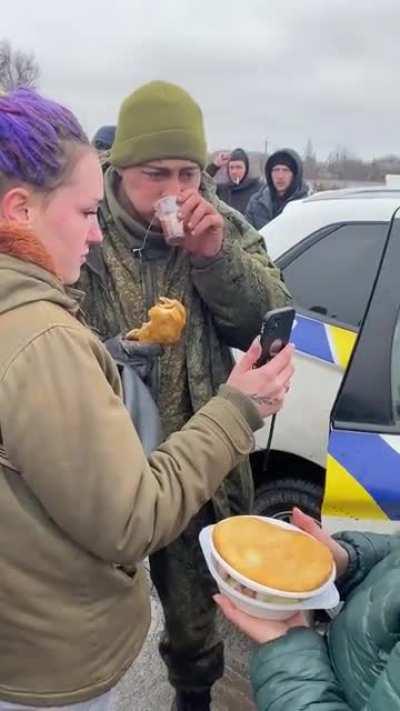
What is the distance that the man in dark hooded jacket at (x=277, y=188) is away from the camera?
262 inches

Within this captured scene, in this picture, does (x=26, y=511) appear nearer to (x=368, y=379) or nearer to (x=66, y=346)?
(x=66, y=346)

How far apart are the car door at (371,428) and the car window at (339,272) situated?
0.14m

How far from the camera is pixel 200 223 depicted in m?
1.78

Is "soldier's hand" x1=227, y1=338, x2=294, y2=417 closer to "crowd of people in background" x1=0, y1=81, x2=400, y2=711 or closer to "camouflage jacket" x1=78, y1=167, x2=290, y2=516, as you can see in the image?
"crowd of people in background" x1=0, y1=81, x2=400, y2=711

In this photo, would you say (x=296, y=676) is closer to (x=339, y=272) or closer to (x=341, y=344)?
(x=341, y=344)

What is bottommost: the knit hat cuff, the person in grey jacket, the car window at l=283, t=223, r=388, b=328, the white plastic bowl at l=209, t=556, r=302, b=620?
the person in grey jacket

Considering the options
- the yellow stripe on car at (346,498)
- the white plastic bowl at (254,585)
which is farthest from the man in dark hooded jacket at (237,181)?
the white plastic bowl at (254,585)

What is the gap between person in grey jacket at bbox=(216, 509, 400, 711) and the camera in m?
A: 1.24

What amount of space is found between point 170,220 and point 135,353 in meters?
0.31

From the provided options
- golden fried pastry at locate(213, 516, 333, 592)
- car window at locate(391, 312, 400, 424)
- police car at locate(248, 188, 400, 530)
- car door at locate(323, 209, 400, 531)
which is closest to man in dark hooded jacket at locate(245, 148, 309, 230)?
police car at locate(248, 188, 400, 530)

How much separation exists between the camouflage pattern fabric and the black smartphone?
1.02 feet

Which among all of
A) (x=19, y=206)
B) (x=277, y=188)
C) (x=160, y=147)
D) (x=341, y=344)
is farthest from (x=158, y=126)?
(x=277, y=188)

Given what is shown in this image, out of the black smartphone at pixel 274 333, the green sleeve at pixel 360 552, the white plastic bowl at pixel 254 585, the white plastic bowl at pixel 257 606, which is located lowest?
the green sleeve at pixel 360 552

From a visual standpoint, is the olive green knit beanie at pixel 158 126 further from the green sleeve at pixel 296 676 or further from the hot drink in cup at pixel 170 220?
the green sleeve at pixel 296 676
